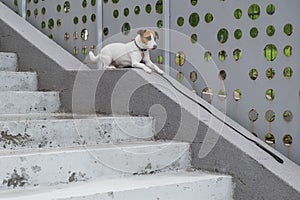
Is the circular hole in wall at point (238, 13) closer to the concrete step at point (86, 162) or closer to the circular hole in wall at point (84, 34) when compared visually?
the concrete step at point (86, 162)

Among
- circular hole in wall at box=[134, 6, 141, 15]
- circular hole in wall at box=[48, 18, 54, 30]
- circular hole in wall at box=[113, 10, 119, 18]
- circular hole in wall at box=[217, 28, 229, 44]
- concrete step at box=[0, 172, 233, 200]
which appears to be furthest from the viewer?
circular hole in wall at box=[48, 18, 54, 30]

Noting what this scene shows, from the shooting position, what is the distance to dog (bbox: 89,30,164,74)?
2.13 m

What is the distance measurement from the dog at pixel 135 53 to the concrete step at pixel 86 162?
0.46m

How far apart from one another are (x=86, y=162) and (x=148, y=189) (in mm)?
252

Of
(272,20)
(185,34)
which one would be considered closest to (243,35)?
(272,20)

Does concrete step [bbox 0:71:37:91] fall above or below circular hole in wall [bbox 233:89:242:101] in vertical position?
below

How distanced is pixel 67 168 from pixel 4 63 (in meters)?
1.23

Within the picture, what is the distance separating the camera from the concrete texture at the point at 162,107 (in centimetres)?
170

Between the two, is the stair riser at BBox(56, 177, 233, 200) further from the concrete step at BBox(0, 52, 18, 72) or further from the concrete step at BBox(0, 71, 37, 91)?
the concrete step at BBox(0, 52, 18, 72)

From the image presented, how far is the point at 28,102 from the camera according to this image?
221 cm

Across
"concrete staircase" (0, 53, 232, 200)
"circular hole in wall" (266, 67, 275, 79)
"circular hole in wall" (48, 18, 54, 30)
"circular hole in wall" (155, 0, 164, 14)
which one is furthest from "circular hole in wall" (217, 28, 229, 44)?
"circular hole in wall" (48, 18, 54, 30)

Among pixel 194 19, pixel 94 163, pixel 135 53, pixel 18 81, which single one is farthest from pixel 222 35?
pixel 18 81

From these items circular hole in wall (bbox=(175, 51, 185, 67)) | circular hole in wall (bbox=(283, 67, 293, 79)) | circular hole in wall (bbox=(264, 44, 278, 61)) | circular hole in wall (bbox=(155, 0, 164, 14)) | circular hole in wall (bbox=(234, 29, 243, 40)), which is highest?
circular hole in wall (bbox=(155, 0, 164, 14))

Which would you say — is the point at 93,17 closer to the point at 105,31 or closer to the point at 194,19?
the point at 105,31
